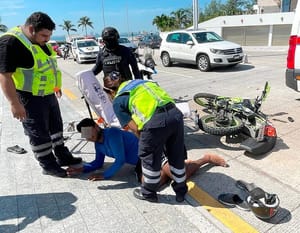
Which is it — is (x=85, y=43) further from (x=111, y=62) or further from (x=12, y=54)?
(x=12, y=54)

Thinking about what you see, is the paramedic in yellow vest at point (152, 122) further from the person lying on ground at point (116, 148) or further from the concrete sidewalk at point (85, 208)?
the person lying on ground at point (116, 148)

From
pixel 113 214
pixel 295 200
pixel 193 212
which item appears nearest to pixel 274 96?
pixel 295 200

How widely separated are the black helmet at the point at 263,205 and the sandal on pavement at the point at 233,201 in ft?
0.63

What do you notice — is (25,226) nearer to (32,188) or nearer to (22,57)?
(32,188)

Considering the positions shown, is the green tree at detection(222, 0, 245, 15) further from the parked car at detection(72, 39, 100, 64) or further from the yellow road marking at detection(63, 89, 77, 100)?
the yellow road marking at detection(63, 89, 77, 100)

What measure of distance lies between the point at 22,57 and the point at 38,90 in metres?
0.41

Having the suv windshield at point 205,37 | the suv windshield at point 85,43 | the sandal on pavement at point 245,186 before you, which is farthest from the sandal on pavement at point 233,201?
the suv windshield at point 85,43

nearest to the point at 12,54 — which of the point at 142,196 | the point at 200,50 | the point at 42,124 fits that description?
the point at 42,124

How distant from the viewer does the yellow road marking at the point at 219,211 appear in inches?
94.5

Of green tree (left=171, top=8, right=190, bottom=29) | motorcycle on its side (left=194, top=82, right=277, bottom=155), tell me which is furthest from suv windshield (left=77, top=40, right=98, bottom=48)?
green tree (left=171, top=8, right=190, bottom=29)

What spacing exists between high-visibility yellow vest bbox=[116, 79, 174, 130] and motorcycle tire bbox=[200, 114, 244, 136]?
5.46ft

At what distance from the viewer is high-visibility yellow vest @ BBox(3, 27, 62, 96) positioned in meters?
2.86

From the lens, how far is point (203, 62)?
11039 mm

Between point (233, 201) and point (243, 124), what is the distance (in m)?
1.52
